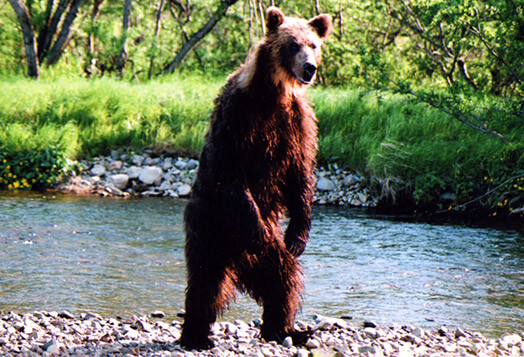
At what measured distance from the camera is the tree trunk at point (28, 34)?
1569 cm

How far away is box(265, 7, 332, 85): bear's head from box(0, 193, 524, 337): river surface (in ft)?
5.68

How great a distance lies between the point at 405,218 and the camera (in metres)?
10.4

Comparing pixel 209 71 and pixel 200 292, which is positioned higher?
pixel 209 71

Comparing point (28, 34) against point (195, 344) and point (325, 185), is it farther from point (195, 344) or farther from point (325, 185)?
point (195, 344)

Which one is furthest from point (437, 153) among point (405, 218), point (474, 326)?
point (474, 326)

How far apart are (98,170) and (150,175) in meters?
1.01

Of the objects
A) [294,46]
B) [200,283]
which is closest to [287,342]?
[200,283]

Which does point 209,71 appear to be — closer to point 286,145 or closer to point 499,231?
point 499,231

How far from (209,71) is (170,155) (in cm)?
554

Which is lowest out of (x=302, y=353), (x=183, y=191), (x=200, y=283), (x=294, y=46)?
(x=183, y=191)

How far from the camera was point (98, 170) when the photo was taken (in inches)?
508

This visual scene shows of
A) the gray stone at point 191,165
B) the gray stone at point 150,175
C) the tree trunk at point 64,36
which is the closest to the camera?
the gray stone at point 150,175

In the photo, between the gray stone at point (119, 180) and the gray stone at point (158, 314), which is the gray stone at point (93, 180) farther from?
the gray stone at point (158, 314)

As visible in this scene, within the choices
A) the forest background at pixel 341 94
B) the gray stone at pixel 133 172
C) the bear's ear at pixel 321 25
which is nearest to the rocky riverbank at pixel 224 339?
the bear's ear at pixel 321 25
